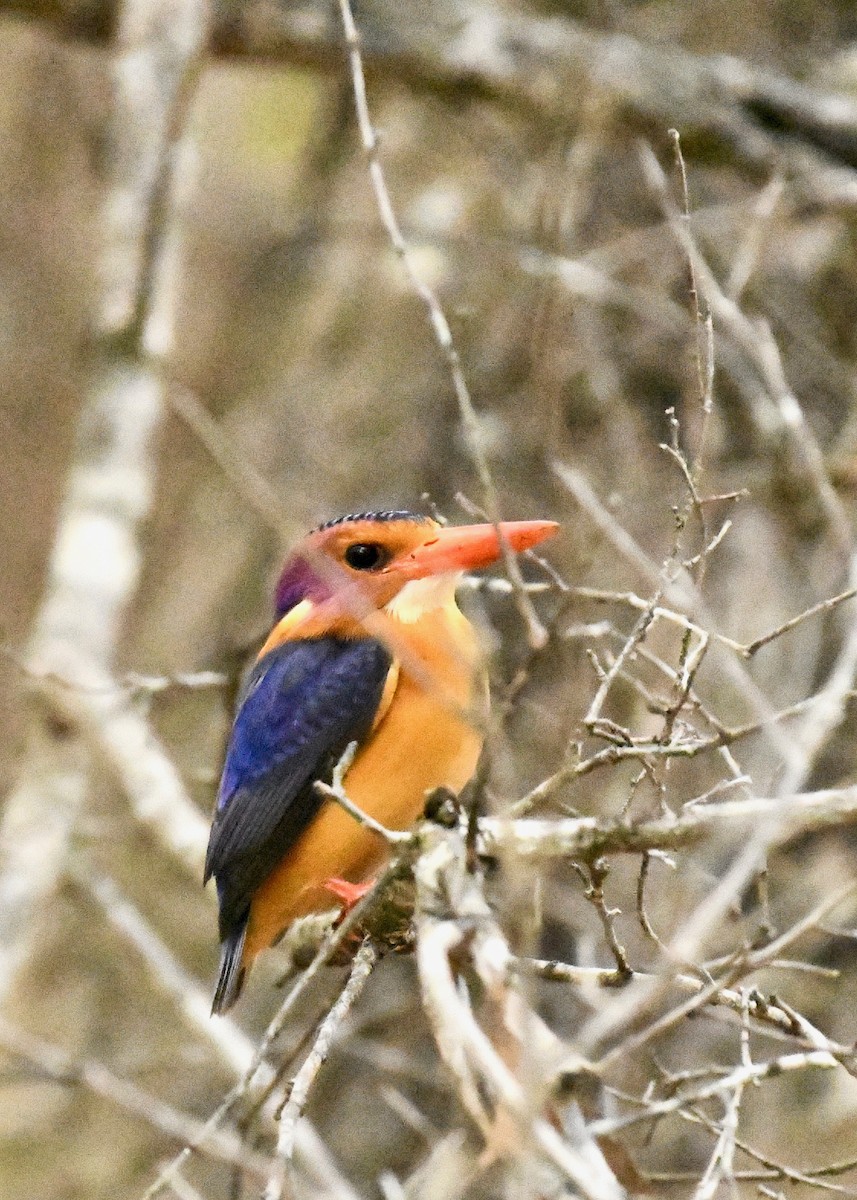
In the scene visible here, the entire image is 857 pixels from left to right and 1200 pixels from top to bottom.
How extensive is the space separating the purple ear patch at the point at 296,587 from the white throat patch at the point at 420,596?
0.24m

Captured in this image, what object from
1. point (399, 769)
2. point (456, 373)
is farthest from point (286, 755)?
point (456, 373)

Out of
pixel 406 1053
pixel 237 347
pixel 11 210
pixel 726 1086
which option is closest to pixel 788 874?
pixel 406 1053

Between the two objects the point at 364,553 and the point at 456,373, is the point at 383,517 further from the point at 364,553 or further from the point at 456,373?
the point at 456,373

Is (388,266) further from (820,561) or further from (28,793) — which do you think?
(28,793)

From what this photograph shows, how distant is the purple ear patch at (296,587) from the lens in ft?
11.2

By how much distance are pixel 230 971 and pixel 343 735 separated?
0.53 m

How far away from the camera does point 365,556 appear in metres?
3.23

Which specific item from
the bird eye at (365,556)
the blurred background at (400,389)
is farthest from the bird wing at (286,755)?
the blurred background at (400,389)

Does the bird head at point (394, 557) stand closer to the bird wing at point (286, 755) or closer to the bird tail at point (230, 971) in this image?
the bird wing at point (286, 755)

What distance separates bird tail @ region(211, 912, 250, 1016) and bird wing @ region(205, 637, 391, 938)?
0.06 feet

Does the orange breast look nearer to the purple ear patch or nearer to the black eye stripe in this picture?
the black eye stripe

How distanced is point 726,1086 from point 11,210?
6.00 m

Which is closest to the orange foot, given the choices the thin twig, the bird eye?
the bird eye

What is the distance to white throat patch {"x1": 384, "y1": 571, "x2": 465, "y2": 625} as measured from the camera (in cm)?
317
